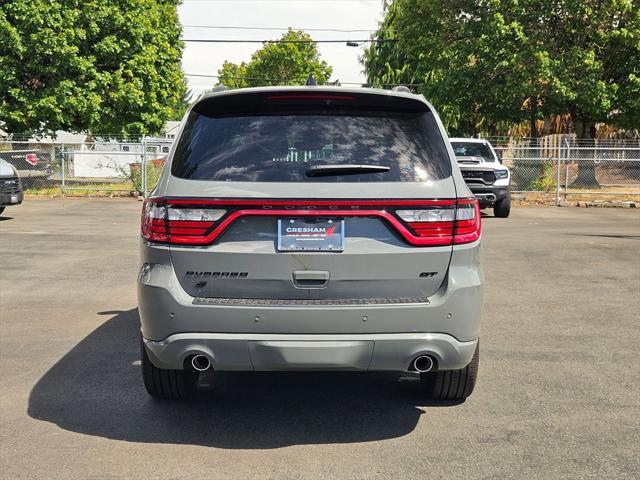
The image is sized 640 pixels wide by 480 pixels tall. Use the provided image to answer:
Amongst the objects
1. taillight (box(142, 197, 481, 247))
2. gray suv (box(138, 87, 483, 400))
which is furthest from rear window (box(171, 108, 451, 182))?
taillight (box(142, 197, 481, 247))

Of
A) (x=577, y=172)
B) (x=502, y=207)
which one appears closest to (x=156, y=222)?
(x=502, y=207)

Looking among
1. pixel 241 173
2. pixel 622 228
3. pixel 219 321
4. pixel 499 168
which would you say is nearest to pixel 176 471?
pixel 219 321

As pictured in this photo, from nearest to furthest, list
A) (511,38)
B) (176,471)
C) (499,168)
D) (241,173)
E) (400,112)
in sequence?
(176,471) < (241,173) < (400,112) < (499,168) < (511,38)

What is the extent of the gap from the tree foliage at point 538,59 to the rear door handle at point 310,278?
30.0m

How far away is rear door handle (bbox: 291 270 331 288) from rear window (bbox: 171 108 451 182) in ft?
1.58

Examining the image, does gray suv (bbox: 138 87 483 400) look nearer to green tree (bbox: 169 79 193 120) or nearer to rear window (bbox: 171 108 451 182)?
rear window (bbox: 171 108 451 182)

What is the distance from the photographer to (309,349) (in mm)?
4383

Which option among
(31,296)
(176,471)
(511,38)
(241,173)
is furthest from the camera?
(511,38)

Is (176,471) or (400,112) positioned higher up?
(400,112)

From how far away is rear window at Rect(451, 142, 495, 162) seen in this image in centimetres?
2169

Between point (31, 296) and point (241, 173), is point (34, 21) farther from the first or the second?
point (241, 173)

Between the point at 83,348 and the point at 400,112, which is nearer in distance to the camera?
the point at 400,112

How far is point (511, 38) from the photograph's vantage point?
33.8 m

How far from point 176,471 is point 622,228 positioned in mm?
16006
